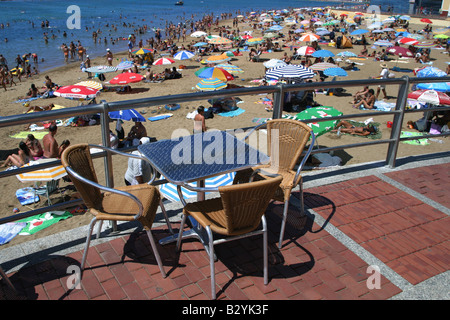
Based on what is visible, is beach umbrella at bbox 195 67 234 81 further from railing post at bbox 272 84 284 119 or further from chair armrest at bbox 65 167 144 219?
chair armrest at bbox 65 167 144 219

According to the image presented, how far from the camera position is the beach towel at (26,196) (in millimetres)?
8891

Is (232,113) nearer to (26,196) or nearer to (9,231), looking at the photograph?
(26,196)

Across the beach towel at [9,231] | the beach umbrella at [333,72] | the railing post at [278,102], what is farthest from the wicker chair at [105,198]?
the beach umbrella at [333,72]

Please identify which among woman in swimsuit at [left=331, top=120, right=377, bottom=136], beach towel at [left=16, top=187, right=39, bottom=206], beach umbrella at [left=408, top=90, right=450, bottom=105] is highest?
beach umbrella at [left=408, top=90, right=450, bottom=105]

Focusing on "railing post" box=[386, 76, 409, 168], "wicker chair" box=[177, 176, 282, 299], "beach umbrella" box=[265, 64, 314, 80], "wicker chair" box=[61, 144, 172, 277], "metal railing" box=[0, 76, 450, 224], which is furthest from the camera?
"beach umbrella" box=[265, 64, 314, 80]

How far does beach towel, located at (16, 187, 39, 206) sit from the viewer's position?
889 cm

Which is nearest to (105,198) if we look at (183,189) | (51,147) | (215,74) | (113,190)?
(113,190)

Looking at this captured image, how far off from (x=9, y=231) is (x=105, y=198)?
4205 mm

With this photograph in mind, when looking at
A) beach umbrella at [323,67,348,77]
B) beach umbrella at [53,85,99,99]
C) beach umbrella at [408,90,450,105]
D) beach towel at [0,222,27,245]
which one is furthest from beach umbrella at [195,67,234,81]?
beach towel at [0,222,27,245]

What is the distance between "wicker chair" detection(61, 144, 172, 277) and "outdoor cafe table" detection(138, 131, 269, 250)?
280 mm

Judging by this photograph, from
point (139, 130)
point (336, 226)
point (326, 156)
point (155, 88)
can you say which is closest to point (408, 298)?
point (336, 226)

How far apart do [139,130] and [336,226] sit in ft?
27.6

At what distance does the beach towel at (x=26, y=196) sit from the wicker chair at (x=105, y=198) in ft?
21.6

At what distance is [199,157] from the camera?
3170 mm
